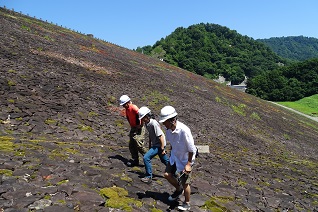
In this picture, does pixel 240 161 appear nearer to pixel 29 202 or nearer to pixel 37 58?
pixel 29 202

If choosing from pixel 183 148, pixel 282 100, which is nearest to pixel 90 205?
pixel 183 148

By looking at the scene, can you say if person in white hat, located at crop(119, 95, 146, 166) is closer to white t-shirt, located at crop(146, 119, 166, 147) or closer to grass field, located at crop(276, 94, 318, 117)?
white t-shirt, located at crop(146, 119, 166, 147)

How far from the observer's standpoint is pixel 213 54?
14988 cm

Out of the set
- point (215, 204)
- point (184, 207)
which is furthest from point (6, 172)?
point (215, 204)

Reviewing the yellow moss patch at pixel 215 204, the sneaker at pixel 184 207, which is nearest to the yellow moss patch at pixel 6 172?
the sneaker at pixel 184 207

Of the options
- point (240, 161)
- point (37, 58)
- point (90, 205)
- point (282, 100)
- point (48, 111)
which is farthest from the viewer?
point (282, 100)

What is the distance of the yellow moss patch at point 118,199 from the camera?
6.83 meters

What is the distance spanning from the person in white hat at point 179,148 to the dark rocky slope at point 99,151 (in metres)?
0.92

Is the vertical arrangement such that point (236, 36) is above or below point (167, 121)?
above

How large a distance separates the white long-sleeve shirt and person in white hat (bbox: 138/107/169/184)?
4.50 feet

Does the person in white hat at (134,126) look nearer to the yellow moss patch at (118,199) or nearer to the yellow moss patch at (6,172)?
the yellow moss patch at (118,199)

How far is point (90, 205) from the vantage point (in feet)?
21.4

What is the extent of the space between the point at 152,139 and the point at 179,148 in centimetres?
195

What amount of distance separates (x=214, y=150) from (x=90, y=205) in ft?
33.9
